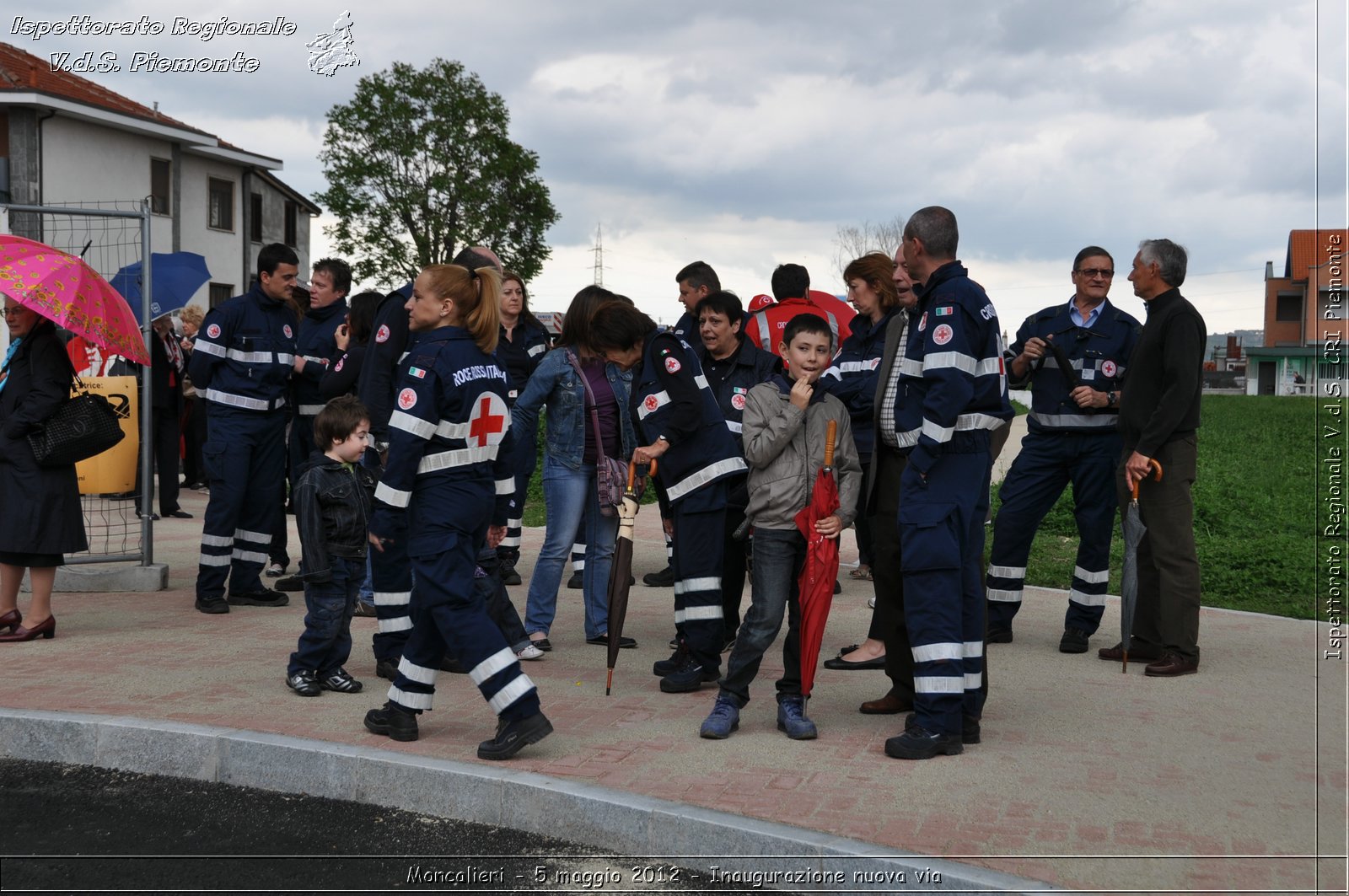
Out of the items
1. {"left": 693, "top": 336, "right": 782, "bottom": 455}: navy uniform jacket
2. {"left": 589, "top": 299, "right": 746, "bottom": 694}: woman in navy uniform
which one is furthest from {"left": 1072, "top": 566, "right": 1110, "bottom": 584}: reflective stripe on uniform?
{"left": 589, "top": 299, "right": 746, "bottom": 694}: woman in navy uniform

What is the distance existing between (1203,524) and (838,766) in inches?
402

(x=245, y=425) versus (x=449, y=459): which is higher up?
(x=245, y=425)

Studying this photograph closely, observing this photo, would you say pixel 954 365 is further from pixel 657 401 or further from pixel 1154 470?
pixel 1154 470

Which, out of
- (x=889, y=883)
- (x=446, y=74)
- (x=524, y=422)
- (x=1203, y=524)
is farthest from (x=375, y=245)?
(x=889, y=883)

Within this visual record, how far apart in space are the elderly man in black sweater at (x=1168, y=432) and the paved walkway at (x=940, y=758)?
36 centimetres

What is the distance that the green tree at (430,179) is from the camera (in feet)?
177

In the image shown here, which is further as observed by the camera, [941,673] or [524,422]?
[524,422]

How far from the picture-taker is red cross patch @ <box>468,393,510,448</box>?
5.28m

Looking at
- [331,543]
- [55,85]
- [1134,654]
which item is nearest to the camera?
[331,543]

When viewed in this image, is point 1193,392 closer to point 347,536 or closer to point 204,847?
point 347,536

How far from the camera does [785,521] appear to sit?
18.6ft

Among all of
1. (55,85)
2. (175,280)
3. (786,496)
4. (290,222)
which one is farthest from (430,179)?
(786,496)

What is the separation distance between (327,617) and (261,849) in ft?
5.94

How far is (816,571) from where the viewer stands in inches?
219
